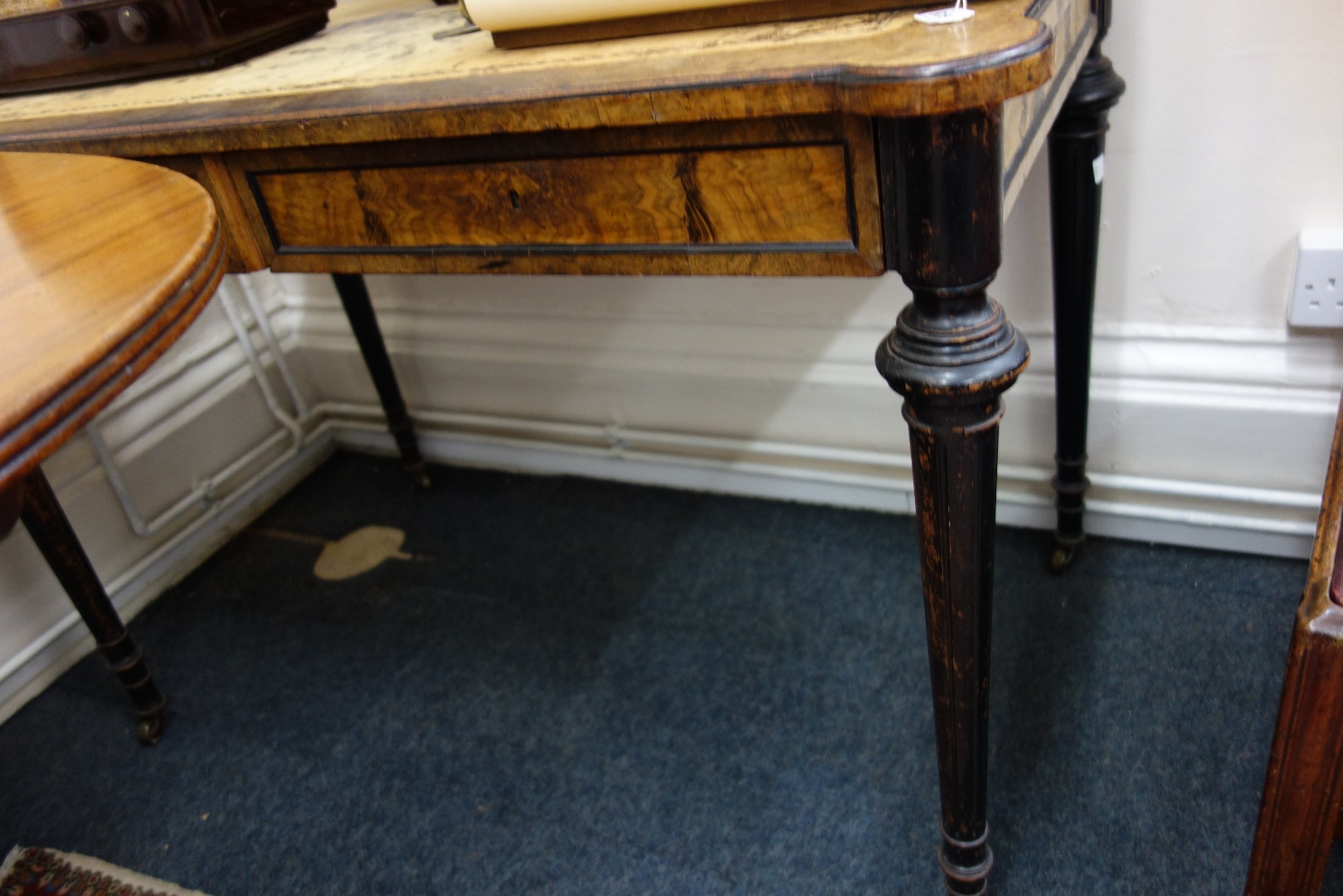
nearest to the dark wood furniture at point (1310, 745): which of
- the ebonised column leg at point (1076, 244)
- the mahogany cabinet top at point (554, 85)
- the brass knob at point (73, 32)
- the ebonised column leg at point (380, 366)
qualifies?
the mahogany cabinet top at point (554, 85)

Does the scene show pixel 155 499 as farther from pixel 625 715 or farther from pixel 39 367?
pixel 39 367

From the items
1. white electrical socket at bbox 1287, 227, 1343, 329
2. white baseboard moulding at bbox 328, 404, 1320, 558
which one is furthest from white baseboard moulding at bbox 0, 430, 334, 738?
white electrical socket at bbox 1287, 227, 1343, 329

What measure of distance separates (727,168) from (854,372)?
26.6 inches

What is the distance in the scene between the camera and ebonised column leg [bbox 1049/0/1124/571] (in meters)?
0.84

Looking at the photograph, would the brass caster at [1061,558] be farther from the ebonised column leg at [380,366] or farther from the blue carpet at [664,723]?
the ebonised column leg at [380,366]

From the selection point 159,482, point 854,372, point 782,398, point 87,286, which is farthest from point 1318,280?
point 159,482

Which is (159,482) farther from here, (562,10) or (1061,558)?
(1061,558)

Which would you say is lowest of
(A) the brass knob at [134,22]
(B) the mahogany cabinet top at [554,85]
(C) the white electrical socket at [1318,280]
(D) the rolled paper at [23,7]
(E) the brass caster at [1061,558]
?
(E) the brass caster at [1061,558]

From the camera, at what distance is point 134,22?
83 centimetres

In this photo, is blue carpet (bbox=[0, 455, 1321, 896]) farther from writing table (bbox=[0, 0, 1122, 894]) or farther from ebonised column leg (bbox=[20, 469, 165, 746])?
writing table (bbox=[0, 0, 1122, 894])

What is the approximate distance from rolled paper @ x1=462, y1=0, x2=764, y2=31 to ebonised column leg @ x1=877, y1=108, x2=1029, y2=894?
193 millimetres

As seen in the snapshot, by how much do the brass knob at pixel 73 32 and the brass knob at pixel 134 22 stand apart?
Result: 0.04 m

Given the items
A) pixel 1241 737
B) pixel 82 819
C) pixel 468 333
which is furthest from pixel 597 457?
pixel 1241 737

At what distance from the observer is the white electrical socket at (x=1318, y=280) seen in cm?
91
